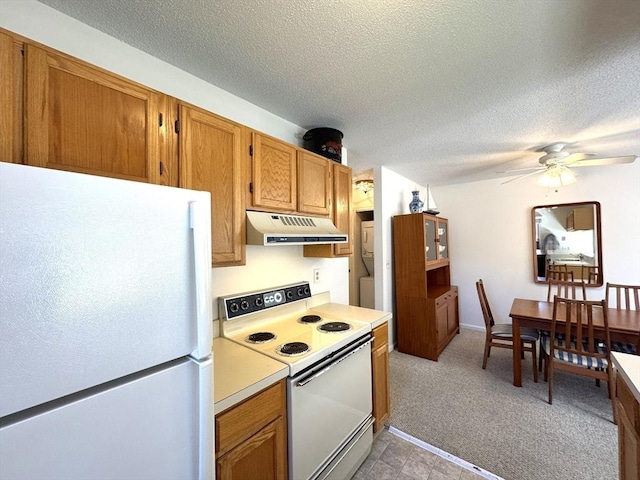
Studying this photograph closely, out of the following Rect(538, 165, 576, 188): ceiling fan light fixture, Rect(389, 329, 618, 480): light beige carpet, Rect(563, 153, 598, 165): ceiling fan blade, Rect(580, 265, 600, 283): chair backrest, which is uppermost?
Rect(563, 153, 598, 165): ceiling fan blade

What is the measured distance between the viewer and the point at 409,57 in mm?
1403

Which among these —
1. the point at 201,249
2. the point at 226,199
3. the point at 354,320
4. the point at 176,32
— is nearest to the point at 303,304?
the point at 354,320

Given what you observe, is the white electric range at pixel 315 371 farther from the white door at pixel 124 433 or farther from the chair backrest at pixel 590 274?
the chair backrest at pixel 590 274

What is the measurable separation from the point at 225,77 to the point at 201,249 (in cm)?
129

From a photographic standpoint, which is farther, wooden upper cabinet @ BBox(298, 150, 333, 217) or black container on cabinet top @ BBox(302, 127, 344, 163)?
black container on cabinet top @ BBox(302, 127, 344, 163)

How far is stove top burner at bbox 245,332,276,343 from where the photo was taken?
153 centimetres

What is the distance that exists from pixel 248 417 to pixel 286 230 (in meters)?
0.95

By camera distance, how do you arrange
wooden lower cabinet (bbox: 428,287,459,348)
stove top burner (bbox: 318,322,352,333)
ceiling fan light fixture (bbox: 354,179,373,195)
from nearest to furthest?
stove top burner (bbox: 318,322,352,333) → wooden lower cabinet (bbox: 428,287,459,348) → ceiling fan light fixture (bbox: 354,179,373,195)

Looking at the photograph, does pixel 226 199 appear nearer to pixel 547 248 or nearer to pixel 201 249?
pixel 201 249

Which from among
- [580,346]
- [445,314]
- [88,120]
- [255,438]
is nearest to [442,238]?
[445,314]

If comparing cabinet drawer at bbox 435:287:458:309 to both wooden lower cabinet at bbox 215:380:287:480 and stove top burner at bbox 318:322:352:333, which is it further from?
wooden lower cabinet at bbox 215:380:287:480

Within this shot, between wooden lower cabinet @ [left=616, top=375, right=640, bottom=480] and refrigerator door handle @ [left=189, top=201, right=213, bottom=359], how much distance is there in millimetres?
1531

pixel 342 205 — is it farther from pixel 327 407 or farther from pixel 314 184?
pixel 327 407

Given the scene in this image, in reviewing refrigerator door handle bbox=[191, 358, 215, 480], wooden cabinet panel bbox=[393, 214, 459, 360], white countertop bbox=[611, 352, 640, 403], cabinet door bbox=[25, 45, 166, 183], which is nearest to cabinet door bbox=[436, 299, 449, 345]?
wooden cabinet panel bbox=[393, 214, 459, 360]
